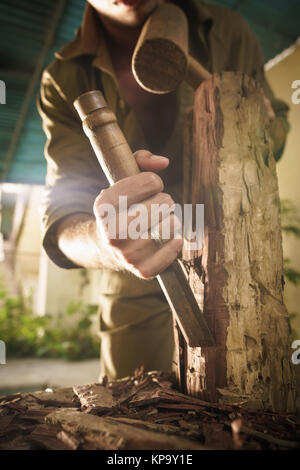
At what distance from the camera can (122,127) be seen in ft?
4.59

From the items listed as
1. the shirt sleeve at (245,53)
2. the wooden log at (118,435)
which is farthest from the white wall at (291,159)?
the wooden log at (118,435)

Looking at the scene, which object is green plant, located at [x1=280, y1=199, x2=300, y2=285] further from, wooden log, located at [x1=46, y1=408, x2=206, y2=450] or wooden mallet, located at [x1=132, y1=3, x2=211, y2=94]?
wooden log, located at [x1=46, y1=408, x2=206, y2=450]

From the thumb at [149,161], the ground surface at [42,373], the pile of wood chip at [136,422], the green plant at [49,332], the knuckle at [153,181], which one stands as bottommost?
the ground surface at [42,373]

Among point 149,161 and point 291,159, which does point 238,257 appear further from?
point 291,159

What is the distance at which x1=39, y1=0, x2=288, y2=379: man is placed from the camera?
4.13 feet

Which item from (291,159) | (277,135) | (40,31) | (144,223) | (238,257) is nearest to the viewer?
(144,223)

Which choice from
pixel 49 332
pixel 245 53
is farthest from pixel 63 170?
pixel 49 332

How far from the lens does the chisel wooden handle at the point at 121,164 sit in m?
0.78

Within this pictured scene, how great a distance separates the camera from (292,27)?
2766 millimetres

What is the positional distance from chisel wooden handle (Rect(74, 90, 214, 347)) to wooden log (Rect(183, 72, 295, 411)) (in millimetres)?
50

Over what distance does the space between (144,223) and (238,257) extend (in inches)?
11.4

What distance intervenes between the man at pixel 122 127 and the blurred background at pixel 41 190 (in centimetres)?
52

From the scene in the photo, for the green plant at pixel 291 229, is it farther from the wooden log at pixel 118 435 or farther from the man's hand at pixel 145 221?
the wooden log at pixel 118 435

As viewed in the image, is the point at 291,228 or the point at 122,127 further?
the point at 291,228
